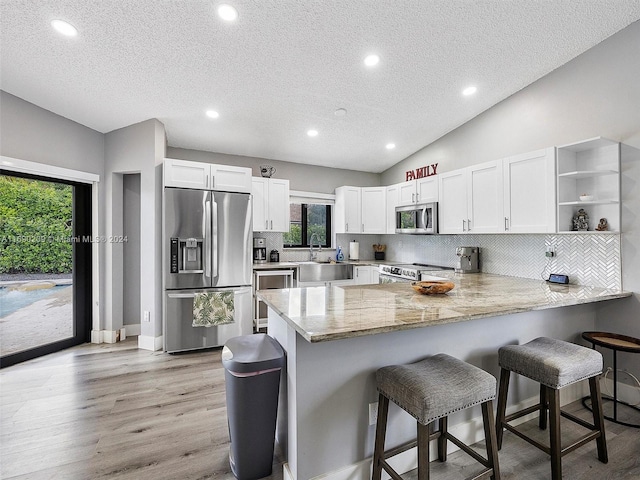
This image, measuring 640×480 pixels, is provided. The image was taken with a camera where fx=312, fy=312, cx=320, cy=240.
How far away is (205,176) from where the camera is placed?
147 inches

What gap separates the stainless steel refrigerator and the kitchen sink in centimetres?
100

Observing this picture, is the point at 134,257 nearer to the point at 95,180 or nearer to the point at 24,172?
the point at 95,180

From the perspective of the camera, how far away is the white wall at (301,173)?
15.1 feet

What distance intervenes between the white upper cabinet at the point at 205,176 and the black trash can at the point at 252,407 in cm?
249

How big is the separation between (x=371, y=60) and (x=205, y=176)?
222cm

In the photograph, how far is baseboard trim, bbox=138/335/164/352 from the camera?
3.68 metres

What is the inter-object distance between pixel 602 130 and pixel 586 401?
Answer: 2.31 metres

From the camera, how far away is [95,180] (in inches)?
151

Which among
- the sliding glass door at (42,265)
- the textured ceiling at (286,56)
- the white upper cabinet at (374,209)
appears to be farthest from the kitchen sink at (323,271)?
the sliding glass door at (42,265)

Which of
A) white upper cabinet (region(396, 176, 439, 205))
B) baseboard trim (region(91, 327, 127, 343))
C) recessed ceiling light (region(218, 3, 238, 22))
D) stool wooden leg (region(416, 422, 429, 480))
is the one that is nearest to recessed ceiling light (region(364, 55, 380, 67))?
recessed ceiling light (region(218, 3, 238, 22))

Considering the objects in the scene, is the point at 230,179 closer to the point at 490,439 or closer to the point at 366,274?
the point at 366,274

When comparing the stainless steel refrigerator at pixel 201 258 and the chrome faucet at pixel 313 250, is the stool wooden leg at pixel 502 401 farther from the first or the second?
the chrome faucet at pixel 313 250

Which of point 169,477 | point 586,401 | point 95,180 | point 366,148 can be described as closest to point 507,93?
point 366,148

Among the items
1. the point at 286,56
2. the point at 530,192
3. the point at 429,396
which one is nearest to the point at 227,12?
the point at 286,56
